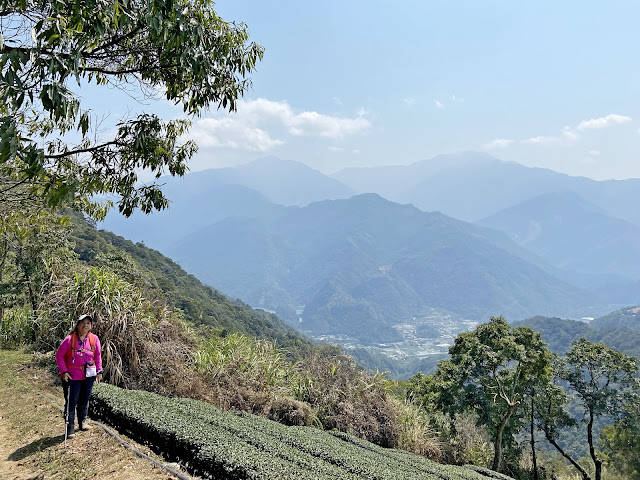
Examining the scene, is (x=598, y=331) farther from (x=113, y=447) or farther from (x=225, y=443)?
(x=113, y=447)

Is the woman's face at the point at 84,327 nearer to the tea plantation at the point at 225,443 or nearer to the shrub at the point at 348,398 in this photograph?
the tea plantation at the point at 225,443

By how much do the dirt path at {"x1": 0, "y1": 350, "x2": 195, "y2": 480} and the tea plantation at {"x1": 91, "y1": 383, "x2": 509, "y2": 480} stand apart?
29 centimetres

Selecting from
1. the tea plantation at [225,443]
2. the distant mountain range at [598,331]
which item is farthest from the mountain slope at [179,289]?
the distant mountain range at [598,331]

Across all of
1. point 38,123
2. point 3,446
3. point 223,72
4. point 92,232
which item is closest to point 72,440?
point 3,446

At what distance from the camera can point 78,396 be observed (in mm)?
4812

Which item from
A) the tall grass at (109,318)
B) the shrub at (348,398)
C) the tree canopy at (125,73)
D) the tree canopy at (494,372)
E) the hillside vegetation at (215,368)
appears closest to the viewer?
the tree canopy at (125,73)

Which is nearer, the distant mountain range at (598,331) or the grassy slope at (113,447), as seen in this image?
the grassy slope at (113,447)

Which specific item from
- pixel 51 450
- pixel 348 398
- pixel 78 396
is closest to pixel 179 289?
pixel 348 398

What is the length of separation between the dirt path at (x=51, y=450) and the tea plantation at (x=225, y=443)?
0.29 metres

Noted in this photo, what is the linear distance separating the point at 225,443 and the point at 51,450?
6.76 feet

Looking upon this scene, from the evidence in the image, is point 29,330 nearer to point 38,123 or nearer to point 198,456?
point 38,123

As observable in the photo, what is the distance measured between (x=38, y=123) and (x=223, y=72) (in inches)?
125

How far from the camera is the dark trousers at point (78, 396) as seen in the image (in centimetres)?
471

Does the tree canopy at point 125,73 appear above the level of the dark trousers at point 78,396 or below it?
above
